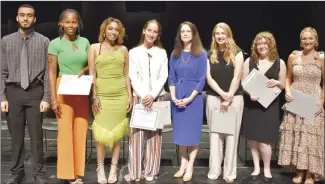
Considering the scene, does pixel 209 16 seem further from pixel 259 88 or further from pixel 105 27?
pixel 105 27

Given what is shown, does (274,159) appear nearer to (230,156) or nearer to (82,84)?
(230,156)

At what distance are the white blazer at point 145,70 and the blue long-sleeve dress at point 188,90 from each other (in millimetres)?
150

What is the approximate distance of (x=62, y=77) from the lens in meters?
3.55

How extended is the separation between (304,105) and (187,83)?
3.64ft

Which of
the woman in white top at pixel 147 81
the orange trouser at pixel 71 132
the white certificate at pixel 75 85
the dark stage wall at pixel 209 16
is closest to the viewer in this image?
the white certificate at pixel 75 85

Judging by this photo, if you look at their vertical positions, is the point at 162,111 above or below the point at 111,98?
below

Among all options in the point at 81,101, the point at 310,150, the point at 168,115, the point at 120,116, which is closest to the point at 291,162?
the point at 310,150

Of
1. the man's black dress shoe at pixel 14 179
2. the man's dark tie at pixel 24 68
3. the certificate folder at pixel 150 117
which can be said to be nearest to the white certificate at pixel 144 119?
the certificate folder at pixel 150 117

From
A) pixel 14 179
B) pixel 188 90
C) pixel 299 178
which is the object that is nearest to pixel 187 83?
pixel 188 90

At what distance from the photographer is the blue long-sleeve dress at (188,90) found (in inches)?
148

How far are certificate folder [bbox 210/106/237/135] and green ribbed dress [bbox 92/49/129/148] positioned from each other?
2.78 ft

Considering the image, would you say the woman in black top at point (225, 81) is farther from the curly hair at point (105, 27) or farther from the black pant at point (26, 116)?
the black pant at point (26, 116)

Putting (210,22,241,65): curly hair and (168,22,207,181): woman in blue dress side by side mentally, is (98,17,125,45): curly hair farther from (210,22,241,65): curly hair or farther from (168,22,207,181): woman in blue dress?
(210,22,241,65): curly hair

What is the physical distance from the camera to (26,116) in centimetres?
368
